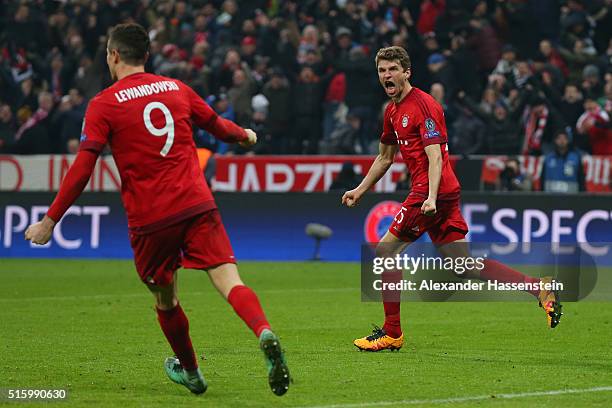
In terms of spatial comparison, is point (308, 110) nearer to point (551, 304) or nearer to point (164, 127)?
point (551, 304)

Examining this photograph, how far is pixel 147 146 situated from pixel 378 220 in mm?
12797

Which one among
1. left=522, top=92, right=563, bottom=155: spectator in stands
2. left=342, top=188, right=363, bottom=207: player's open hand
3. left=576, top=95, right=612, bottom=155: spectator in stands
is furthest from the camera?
left=522, top=92, right=563, bottom=155: spectator in stands

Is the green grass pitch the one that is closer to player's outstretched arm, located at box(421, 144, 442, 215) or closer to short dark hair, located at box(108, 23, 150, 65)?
player's outstretched arm, located at box(421, 144, 442, 215)

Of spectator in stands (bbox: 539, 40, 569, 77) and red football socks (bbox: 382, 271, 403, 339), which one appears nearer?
red football socks (bbox: 382, 271, 403, 339)

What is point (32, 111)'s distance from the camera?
2605 cm

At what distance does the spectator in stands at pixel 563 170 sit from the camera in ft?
68.0

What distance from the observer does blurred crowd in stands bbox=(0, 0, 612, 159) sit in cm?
2225

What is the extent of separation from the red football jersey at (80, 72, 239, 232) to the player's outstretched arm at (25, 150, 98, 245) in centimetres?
9

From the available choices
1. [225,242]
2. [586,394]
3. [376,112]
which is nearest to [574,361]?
[586,394]

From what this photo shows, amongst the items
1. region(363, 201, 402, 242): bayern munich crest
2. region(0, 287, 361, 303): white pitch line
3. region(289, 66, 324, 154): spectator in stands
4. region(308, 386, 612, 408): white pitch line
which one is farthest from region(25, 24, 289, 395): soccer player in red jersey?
region(289, 66, 324, 154): spectator in stands

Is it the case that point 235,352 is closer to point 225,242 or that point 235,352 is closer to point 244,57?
point 225,242

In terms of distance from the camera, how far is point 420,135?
10250 millimetres

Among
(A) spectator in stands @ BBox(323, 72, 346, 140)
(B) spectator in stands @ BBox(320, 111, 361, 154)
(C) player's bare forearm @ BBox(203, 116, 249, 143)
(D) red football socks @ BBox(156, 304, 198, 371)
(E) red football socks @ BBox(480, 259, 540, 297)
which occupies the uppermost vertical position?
(C) player's bare forearm @ BBox(203, 116, 249, 143)

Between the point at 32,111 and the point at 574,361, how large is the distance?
59.9ft
